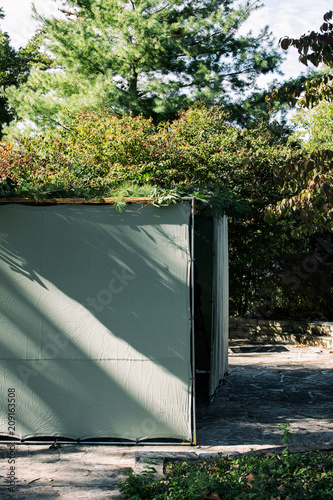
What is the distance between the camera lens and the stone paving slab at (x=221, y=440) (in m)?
3.99

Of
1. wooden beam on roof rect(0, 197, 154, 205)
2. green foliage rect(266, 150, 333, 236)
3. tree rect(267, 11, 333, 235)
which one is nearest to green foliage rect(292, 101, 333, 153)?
tree rect(267, 11, 333, 235)

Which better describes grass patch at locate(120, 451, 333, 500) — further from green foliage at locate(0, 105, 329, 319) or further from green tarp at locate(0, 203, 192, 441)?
green foliage at locate(0, 105, 329, 319)

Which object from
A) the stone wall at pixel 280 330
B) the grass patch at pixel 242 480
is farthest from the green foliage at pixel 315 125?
the grass patch at pixel 242 480

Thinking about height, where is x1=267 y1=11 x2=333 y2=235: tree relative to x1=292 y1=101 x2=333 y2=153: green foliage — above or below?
below

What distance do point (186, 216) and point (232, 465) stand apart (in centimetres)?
248

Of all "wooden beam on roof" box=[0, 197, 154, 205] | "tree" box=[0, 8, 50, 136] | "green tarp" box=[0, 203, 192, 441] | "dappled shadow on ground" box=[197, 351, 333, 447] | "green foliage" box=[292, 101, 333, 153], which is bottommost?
"dappled shadow on ground" box=[197, 351, 333, 447]

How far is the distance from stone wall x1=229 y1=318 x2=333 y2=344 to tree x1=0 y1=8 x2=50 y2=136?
51.7 ft

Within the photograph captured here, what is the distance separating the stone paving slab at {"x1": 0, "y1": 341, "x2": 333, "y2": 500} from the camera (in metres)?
3.99

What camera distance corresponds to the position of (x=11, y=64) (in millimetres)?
24141

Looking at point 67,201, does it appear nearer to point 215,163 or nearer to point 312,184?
point 312,184

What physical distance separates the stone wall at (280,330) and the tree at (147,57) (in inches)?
291

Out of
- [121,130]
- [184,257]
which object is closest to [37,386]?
[184,257]

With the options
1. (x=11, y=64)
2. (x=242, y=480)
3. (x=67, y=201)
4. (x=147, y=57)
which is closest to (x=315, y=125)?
(x=147, y=57)

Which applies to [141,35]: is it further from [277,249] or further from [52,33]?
[277,249]
